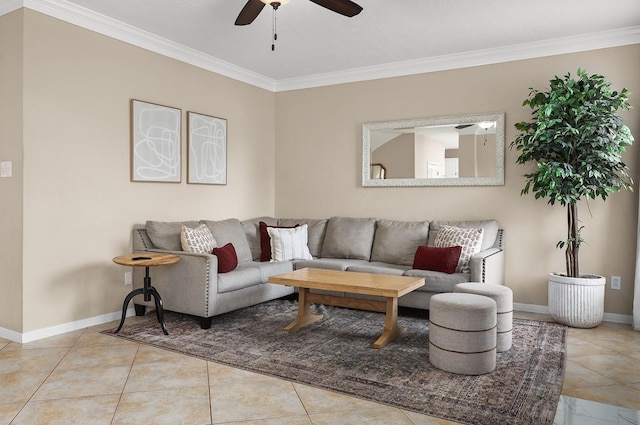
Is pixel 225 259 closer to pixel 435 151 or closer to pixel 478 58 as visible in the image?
pixel 435 151

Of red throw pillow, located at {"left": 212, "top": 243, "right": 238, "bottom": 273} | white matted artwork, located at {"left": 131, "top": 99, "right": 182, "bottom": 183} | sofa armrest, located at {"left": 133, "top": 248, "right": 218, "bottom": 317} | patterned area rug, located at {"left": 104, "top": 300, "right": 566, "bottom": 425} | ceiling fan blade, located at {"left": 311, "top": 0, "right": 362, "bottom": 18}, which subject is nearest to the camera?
patterned area rug, located at {"left": 104, "top": 300, "right": 566, "bottom": 425}

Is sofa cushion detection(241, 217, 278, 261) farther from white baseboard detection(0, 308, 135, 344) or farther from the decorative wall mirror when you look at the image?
white baseboard detection(0, 308, 135, 344)

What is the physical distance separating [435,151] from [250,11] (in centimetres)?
279

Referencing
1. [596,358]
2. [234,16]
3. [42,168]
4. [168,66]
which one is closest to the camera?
[596,358]

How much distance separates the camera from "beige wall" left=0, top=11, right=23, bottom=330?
3.66 meters

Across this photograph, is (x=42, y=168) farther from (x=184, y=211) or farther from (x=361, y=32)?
(x=361, y=32)

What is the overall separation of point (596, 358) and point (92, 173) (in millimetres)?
4329

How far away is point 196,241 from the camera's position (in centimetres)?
436

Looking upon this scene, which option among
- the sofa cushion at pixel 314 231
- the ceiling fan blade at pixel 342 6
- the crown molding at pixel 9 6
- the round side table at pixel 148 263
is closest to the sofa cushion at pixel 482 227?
the sofa cushion at pixel 314 231

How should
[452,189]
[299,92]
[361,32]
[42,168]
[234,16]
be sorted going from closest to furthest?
1. [42,168]
2. [234,16]
3. [361,32]
4. [452,189]
5. [299,92]

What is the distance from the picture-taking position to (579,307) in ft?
13.4

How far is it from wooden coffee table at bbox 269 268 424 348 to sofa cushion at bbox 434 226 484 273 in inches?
27.7

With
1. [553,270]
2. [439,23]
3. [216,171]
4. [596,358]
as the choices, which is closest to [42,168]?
[216,171]

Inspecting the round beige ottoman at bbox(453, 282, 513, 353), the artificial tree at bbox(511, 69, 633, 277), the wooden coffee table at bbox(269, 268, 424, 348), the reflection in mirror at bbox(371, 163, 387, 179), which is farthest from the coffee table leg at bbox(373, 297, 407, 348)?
the reflection in mirror at bbox(371, 163, 387, 179)
